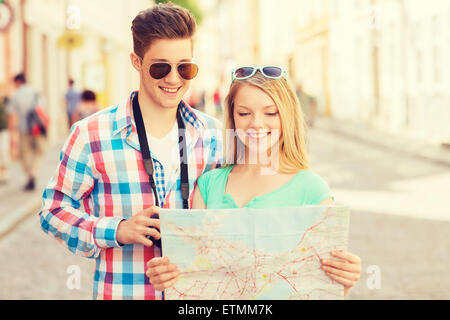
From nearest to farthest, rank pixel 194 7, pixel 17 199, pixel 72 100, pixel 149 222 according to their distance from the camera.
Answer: pixel 149 222
pixel 17 199
pixel 72 100
pixel 194 7

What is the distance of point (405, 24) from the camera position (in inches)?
822

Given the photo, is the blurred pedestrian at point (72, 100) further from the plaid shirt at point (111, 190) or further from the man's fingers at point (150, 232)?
the man's fingers at point (150, 232)

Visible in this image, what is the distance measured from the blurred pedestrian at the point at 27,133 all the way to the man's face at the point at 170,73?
9566mm

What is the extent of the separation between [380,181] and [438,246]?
16.5 ft

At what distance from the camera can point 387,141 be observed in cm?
1916

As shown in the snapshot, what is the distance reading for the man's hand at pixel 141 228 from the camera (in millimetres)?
2225

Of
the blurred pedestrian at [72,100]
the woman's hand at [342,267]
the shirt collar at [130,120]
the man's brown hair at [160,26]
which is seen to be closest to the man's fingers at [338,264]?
the woman's hand at [342,267]

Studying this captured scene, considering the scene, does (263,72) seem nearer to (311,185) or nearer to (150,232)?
(311,185)

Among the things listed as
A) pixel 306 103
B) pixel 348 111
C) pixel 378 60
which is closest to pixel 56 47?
pixel 306 103

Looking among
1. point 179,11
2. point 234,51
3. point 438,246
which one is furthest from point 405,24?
point 234,51

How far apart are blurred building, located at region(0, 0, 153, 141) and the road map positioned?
10101 millimetres

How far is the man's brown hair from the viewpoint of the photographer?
239cm

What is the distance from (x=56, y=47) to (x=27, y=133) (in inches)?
439

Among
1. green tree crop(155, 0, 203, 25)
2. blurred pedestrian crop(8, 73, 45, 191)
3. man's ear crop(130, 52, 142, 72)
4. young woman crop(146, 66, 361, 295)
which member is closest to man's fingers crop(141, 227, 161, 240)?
young woman crop(146, 66, 361, 295)
